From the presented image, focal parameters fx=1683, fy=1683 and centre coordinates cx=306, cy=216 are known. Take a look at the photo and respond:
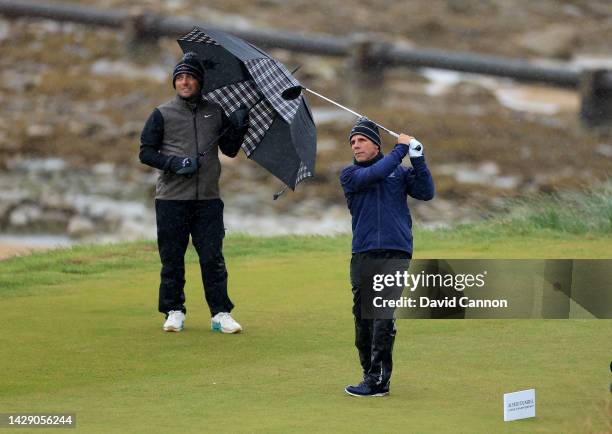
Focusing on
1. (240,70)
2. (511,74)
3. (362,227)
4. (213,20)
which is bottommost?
(362,227)

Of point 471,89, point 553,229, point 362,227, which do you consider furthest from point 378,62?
point 362,227

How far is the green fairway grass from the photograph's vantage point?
8.27m

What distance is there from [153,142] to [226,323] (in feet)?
4.15

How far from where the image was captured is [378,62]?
3250 cm

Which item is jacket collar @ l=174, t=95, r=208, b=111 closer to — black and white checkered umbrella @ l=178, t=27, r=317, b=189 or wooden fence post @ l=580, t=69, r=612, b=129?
black and white checkered umbrella @ l=178, t=27, r=317, b=189

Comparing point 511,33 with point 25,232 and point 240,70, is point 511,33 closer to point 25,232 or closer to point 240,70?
point 25,232

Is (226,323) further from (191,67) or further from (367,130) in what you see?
(367,130)

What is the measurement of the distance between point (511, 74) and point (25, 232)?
922 centimetres

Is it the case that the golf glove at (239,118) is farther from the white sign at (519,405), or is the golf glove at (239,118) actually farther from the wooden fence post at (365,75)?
the wooden fence post at (365,75)

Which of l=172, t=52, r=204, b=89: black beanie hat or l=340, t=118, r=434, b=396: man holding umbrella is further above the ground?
l=172, t=52, r=204, b=89: black beanie hat

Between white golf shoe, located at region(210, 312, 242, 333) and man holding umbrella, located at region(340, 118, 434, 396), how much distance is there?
2.12 metres

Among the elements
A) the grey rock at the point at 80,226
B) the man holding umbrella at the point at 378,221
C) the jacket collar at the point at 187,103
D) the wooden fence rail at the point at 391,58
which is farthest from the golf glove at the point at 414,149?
the wooden fence rail at the point at 391,58

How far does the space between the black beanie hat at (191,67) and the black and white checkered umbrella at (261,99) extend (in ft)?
0.57

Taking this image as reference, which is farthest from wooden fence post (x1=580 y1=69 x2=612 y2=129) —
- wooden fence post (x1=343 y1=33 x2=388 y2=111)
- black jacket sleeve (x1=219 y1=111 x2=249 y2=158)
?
black jacket sleeve (x1=219 y1=111 x2=249 y2=158)
